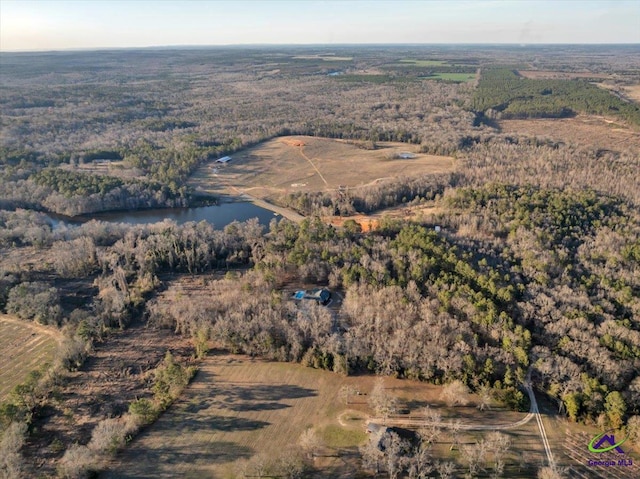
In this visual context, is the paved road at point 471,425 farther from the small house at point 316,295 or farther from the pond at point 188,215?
the pond at point 188,215

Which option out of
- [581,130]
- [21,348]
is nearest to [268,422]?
[21,348]

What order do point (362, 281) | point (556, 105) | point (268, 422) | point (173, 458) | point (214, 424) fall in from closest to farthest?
point (173, 458) → point (214, 424) → point (268, 422) → point (362, 281) → point (556, 105)

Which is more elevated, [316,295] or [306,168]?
[306,168]

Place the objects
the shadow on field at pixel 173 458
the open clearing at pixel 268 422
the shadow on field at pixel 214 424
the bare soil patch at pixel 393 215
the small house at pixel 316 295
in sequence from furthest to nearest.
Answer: the bare soil patch at pixel 393 215 < the small house at pixel 316 295 < the shadow on field at pixel 214 424 < the open clearing at pixel 268 422 < the shadow on field at pixel 173 458

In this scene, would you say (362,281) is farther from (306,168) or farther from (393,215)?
(306,168)

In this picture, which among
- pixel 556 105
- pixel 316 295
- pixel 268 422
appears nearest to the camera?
pixel 268 422

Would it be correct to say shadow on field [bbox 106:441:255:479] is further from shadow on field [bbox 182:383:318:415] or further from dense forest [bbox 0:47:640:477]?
shadow on field [bbox 182:383:318:415]

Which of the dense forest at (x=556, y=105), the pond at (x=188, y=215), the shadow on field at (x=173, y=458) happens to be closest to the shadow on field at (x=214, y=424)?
the shadow on field at (x=173, y=458)
